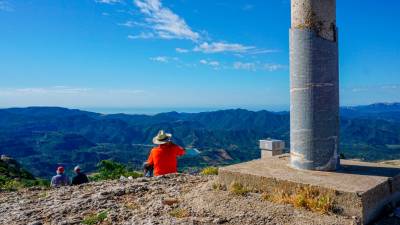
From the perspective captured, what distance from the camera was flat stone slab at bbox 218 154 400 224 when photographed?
5395mm

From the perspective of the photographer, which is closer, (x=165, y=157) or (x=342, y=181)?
(x=342, y=181)

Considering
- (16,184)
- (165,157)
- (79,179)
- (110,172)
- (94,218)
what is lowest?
(16,184)

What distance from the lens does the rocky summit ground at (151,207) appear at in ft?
18.1

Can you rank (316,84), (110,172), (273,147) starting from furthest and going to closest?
(110,172) → (273,147) → (316,84)

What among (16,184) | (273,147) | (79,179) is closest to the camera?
(79,179)

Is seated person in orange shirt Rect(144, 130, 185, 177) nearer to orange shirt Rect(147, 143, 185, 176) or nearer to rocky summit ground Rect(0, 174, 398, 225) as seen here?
orange shirt Rect(147, 143, 185, 176)

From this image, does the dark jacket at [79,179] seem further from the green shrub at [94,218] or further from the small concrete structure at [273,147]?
the small concrete structure at [273,147]

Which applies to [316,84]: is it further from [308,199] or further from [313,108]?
[308,199]

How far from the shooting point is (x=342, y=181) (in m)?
5.95

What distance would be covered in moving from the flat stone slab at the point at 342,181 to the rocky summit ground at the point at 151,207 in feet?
0.77

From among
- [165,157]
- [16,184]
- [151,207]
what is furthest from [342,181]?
[16,184]

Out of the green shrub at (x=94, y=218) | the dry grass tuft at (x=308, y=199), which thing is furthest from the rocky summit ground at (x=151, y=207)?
the dry grass tuft at (x=308, y=199)

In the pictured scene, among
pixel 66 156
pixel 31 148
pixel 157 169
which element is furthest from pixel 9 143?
pixel 157 169

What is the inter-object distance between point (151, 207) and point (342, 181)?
10.5 feet
